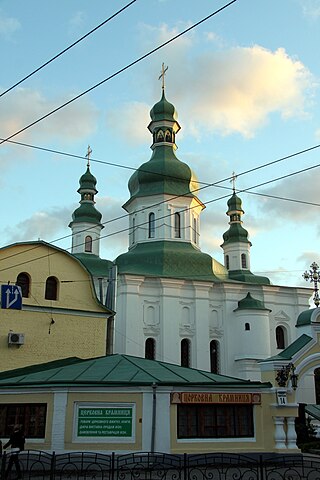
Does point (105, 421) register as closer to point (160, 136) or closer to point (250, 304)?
point (250, 304)

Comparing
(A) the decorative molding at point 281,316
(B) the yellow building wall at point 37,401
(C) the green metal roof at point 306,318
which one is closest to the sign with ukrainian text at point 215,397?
(B) the yellow building wall at point 37,401

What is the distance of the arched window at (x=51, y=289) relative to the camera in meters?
21.4

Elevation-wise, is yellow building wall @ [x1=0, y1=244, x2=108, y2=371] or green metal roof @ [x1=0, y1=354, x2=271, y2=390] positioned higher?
yellow building wall @ [x1=0, y1=244, x2=108, y2=371]

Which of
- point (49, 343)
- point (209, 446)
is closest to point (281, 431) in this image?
point (209, 446)

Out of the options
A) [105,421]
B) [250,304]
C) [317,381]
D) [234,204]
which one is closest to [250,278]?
[250,304]

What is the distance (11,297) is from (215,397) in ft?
26.9

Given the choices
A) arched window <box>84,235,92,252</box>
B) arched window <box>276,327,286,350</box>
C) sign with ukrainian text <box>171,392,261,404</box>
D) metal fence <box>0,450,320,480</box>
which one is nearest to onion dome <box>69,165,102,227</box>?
arched window <box>84,235,92,252</box>

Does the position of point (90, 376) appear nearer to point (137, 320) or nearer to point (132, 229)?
point (137, 320)

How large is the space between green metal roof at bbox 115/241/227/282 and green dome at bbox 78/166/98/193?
962cm

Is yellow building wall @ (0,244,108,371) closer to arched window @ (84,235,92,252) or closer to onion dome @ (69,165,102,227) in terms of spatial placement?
arched window @ (84,235,92,252)

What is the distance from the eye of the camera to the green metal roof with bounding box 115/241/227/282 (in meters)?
38.7

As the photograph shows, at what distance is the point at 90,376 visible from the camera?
15.6 m

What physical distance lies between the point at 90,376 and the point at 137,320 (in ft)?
69.4

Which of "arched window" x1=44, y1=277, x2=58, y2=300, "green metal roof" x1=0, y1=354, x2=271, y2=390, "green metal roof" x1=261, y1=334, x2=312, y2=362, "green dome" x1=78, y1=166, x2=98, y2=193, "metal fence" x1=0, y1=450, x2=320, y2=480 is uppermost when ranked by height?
"green dome" x1=78, y1=166, x2=98, y2=193
